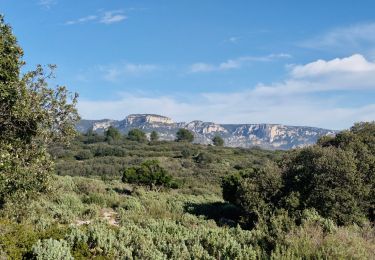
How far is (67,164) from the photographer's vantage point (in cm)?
6319

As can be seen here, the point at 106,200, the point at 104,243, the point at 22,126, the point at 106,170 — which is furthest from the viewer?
the point at 106,170

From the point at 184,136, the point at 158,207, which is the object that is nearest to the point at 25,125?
the point at 158,207

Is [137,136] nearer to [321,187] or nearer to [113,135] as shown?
[113,135]

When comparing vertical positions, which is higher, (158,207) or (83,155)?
(158,207)

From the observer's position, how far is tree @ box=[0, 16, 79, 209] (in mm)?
10484

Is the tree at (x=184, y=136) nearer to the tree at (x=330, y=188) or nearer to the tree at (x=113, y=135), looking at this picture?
the tree at (x=113, y=135)

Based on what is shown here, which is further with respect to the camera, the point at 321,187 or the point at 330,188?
the point at 321,187

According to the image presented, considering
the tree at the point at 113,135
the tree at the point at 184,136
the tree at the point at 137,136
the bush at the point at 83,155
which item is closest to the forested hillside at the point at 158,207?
the bush at the point at 83,155

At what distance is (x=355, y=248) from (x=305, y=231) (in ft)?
4.29

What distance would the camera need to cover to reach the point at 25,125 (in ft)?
37.6

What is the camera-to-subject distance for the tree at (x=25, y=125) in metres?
10.5

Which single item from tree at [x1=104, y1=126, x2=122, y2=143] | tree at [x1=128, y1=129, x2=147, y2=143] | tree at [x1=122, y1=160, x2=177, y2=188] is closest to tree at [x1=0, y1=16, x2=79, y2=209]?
tree at [x1=122, y1=160, x2=177, y2=188]

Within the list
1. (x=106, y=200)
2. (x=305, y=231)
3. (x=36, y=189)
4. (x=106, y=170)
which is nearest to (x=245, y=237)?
(x=305, y=231)

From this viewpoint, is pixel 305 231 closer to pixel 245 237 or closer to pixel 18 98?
pixel 245 237
